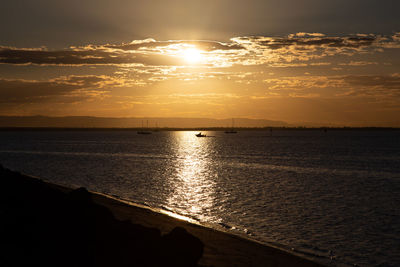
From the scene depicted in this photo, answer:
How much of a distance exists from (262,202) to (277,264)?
16067 mm

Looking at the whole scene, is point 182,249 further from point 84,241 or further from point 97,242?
point 84,241

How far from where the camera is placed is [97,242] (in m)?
12.6

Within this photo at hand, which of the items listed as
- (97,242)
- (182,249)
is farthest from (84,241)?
(182,249)

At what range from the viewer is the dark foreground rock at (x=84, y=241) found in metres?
11.4

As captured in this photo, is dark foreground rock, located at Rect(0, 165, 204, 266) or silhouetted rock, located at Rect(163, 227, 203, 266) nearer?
dark foreground rock, located at Rect(0, 165, 204, 266)

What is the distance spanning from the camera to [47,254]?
11.7m

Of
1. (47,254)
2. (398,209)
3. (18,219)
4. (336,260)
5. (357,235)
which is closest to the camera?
(47,254)

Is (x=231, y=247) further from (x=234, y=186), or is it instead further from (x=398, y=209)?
(x=234, y=186)

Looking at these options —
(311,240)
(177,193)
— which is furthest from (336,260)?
(177,193)

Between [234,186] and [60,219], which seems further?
[234,186]

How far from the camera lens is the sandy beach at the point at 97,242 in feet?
37.9

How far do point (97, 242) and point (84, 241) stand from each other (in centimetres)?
44

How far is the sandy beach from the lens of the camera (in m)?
11.5

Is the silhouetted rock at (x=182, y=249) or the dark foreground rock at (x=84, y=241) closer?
the dark foreground rock at (x=84, y=241)
